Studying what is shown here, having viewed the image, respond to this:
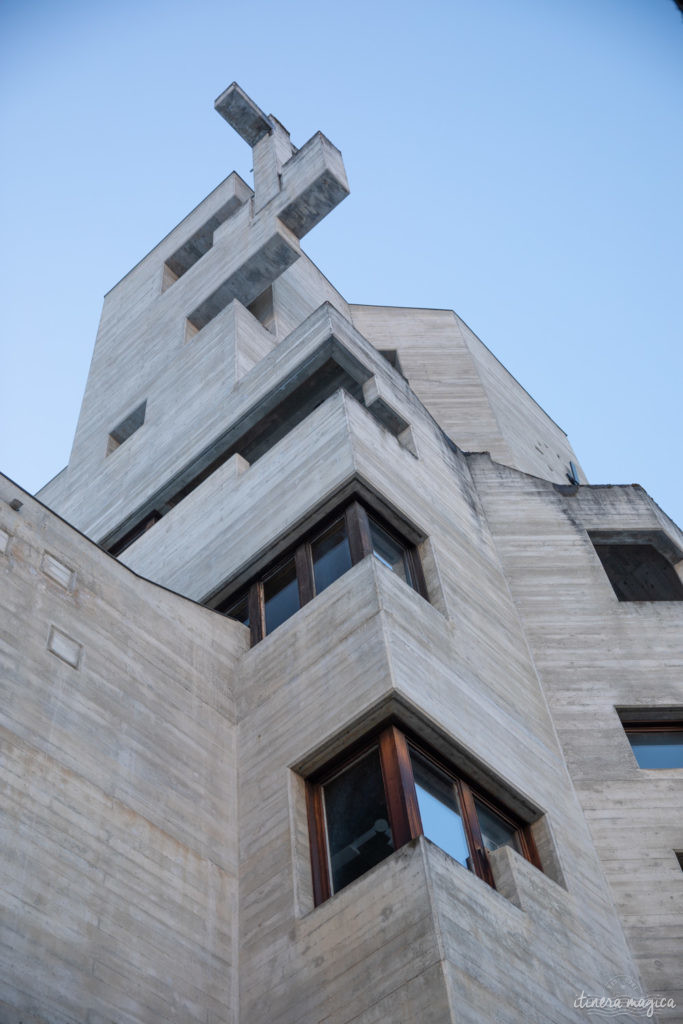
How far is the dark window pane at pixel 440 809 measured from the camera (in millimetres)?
12695

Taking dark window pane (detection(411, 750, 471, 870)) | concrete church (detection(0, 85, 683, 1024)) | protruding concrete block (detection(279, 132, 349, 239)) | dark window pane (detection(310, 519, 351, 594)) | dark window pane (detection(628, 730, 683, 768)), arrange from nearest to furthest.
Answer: concrete church (detection(0, 85, 683, 1024))
dark window pane (detection(411, 750, 471, 870))
dark window pane (detection(310, 519, 351, 594))
dark window pane (detection(628, 730, 683, 768))
protruding concrete block (detection(279, 132, 349, 239))

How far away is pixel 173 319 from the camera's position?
29391 mm

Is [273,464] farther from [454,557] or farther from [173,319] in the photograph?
[173,319]

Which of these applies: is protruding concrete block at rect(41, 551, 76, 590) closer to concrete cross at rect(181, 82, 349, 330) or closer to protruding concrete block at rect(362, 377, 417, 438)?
protruding concrete block at rect(362, 377, 417, 438)

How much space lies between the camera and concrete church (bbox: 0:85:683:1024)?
11266 mm

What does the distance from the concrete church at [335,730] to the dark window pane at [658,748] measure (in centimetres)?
9

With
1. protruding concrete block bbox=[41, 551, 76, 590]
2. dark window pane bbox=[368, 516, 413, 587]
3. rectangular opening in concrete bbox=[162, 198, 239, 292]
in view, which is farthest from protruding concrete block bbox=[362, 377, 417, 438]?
rectangular opening in concrete bbox=[162, 198, 239, 292]

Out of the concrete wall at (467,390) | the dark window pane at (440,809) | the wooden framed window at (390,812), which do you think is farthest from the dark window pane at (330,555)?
the concrete wall at (467,390)

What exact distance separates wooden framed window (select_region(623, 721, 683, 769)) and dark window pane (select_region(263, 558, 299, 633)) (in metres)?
5.38

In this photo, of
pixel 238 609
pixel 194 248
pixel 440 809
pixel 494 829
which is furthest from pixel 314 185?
pixel 440 809

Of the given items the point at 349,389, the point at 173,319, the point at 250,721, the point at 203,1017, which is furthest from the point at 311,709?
the point at 173,319

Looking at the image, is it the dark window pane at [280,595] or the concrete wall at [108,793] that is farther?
the dark window pane at [280,595]

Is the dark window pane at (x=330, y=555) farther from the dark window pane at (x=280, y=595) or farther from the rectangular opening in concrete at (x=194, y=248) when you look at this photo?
the rectangular opening in concrete at (x=194, y=248)

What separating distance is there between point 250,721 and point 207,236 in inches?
809
